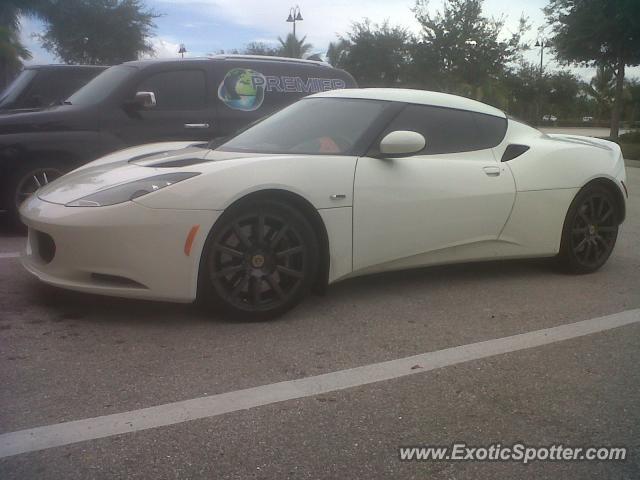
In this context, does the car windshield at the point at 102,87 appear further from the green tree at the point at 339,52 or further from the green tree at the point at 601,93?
the green tree at the point at 601,93

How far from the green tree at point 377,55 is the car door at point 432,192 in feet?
116

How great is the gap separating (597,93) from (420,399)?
5965cm

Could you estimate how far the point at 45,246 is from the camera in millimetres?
3580

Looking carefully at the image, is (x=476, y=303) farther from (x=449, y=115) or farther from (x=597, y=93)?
(x=597, y=93)

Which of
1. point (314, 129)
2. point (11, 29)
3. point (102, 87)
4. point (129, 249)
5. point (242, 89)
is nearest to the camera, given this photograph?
point (129, 249)

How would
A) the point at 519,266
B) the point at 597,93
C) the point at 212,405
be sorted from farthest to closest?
the point at 597,93, the point at 519,266, the point at 212,405

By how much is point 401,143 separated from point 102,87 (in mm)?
3732

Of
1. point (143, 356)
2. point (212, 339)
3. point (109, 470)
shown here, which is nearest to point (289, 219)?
point (212, 339)

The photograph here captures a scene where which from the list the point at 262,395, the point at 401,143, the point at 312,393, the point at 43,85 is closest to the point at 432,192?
the point at 401,143

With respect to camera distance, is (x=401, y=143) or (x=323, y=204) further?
(x=401, y=143)

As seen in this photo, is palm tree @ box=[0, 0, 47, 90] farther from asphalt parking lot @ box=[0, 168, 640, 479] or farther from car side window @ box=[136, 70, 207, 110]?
asphalt parking lot @ box=[0, 168, 640, 479]

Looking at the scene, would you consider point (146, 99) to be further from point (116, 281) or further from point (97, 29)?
point (97, 29)

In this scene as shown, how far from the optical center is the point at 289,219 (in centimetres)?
365

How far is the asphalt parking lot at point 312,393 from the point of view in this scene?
2.28 metres
